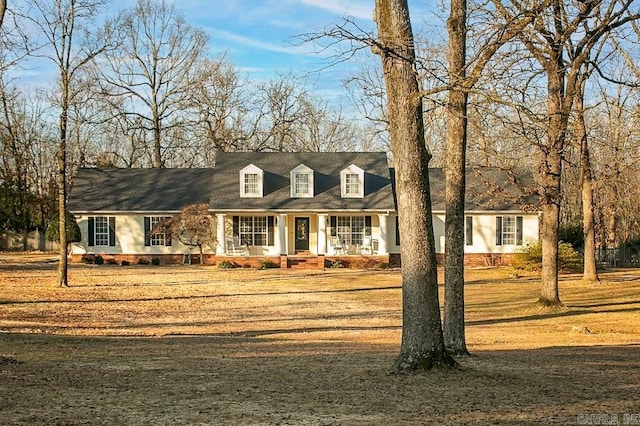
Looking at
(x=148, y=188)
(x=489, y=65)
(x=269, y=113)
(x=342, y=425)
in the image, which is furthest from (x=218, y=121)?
(x=342, y=425)

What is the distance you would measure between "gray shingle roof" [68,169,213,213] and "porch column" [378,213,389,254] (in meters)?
9.90

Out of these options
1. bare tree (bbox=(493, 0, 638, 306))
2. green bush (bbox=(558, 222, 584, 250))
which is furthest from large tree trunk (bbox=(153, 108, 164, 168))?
bare tree (bbox=(493, 0, 638, 306))

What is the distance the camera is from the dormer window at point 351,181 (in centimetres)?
3994

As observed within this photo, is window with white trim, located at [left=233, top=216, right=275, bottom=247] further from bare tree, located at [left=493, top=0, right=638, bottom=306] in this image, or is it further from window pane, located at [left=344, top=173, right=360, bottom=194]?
bare tree, located at [left=493, top=0, right=638, bottom=306]

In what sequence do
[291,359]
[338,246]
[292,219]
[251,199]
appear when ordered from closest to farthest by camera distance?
[291,359], [338,246], [251,199], [292,219]

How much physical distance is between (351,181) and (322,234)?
3411mm

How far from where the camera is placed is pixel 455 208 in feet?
37.5

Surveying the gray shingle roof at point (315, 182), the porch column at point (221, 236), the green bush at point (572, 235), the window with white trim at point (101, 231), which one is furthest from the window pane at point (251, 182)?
the green bush at point (572, 235)

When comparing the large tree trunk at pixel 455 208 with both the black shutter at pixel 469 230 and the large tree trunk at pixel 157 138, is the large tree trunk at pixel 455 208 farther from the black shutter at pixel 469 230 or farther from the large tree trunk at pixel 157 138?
the large tree trunk at pixel 157 138

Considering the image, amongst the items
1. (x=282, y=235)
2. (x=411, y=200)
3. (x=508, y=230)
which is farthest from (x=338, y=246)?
(x=411, y=200)

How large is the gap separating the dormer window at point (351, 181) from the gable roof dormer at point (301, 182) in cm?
175

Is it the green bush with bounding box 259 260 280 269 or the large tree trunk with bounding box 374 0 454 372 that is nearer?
the large tree trunk with bounding box 374 0 454 372

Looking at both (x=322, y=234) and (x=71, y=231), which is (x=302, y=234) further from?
(x=71, y=231)

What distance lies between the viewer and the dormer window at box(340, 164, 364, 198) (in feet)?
131
